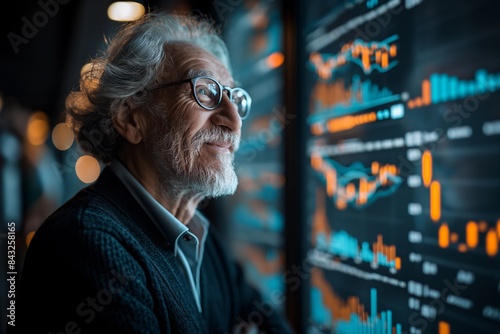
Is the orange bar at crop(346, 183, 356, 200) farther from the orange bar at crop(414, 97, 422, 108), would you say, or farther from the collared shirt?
the collared shirt

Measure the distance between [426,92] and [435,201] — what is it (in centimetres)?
28

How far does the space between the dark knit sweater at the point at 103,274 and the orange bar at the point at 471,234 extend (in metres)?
0.70

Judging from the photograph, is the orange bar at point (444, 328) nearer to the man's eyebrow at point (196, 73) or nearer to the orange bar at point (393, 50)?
the orange bar at point (393, 50)

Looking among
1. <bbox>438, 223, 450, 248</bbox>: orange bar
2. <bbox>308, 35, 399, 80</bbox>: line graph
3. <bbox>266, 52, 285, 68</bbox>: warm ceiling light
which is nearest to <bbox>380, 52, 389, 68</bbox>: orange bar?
<bbox>308, 35, 399, 80</bbox>: line graph

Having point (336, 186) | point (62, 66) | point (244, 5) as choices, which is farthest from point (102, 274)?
point (62, 66)

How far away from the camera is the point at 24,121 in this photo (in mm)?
3986

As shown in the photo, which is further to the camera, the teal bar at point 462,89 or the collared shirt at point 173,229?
the collared shirt at point 173,229

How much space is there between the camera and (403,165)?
1212 mm

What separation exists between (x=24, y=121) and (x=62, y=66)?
31.8 inches

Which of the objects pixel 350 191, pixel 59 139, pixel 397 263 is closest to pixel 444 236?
pixel 397 263

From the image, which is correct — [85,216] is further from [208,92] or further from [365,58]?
[365,58]

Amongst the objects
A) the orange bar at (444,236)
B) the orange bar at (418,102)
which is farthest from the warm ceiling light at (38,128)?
the orange bar at (444,236)

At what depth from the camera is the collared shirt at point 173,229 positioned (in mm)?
1225

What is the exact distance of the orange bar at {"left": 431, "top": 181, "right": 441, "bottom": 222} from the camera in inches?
42.6
